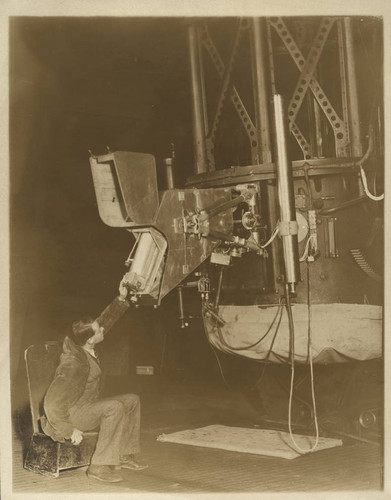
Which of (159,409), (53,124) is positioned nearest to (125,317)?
(159,409)

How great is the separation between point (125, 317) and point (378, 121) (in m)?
4.85

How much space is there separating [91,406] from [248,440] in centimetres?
163

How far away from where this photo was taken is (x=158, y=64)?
30.5 ft

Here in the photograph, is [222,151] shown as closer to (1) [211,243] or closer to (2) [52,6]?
(1) [211,243]

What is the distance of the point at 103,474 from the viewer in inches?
197

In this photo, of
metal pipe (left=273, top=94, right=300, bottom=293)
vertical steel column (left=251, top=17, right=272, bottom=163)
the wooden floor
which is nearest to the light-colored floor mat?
the wooden floor

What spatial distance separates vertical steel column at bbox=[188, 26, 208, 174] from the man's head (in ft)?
7.71

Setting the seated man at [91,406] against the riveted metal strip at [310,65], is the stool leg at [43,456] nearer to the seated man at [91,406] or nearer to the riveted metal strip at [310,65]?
the seated man at [91,406]

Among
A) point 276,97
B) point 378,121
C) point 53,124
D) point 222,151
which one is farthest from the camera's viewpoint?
point 53,124

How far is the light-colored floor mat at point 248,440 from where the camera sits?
5703mm

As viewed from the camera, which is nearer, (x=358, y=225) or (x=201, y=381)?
(x=358, y=225)

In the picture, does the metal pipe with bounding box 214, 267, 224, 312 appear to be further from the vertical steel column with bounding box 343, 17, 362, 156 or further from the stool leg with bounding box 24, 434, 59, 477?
the stool leg with bounding box 24, 434, 59, 477

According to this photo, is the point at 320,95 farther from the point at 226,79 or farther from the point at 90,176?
the point at 90,176

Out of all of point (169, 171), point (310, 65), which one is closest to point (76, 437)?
point (169, 171)
